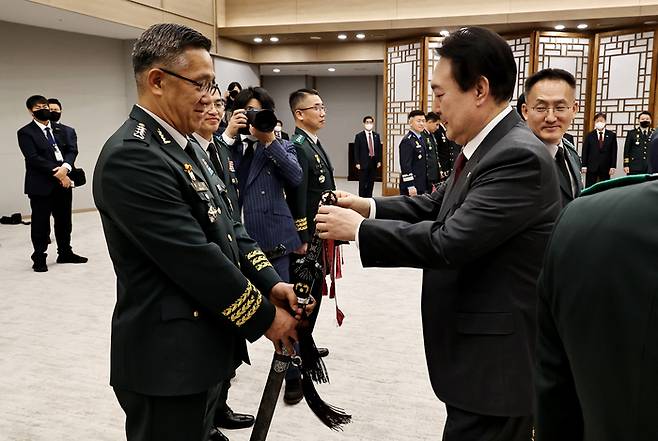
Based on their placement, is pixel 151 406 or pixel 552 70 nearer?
pixel 151 406

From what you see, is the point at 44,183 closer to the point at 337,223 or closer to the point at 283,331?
the point at 283,331

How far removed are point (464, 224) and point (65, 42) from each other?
10.00 metres

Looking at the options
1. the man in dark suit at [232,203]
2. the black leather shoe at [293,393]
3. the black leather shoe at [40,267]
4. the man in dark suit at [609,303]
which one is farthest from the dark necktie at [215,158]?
the black leather shoe at [40,267]

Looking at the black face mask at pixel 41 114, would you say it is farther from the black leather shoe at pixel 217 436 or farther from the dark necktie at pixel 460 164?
the dark necktie at pixel 460 164

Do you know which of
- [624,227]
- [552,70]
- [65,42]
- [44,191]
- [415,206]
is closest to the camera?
[624,227]

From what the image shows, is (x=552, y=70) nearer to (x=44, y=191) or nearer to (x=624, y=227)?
(x=624, y=227)

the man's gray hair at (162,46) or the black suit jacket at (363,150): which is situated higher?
the man's gray hair at (162,46)

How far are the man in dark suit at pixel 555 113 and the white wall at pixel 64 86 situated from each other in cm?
872

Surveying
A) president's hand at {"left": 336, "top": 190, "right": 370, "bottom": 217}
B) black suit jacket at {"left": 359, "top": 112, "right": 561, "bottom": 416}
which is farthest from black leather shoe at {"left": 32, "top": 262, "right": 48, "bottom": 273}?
black suit jacket at {"left": 359, "top": 112, "right": 561, "bottom": 416}

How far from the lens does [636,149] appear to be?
356 inches

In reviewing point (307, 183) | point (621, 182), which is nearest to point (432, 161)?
point (307, 183)

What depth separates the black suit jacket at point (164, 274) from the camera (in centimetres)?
136

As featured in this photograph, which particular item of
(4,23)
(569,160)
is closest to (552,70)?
(569,160)

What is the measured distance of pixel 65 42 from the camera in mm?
9539
